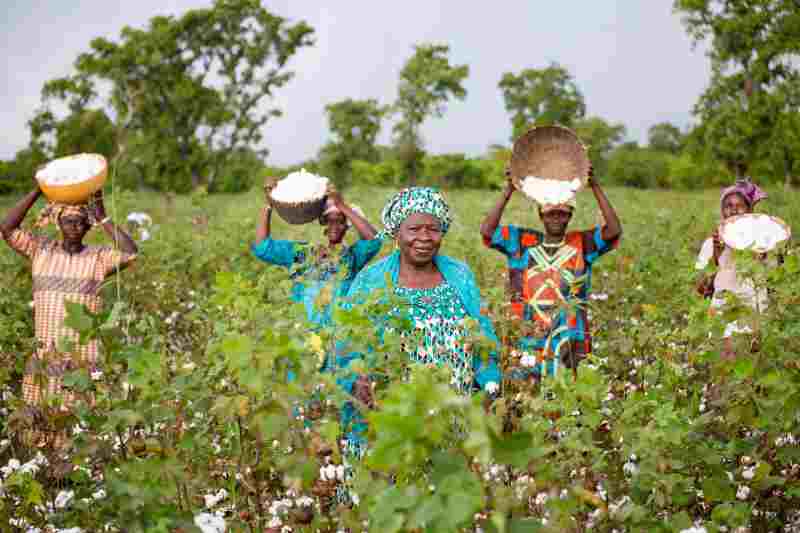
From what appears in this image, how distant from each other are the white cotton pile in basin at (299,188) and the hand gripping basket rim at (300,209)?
2 centimetres

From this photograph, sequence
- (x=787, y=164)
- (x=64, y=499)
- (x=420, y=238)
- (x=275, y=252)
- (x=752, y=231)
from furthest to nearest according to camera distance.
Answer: (x=787, y=164) → (x=275, y=252) → (x=752, y=231) → (x=420, y=238) → (x=64, y=499)

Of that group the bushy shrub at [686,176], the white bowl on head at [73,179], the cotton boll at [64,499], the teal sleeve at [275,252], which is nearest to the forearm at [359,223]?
the teal sleeve at [275,252]

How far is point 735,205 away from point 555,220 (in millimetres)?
1055

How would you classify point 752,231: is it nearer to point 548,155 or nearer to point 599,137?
point 548,155

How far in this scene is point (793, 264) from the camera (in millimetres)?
2346

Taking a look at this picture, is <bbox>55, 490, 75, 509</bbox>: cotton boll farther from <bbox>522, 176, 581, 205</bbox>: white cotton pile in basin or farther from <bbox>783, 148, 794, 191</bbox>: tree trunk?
<bbox>783, 148, 794, 191</bbox>: tree trunk

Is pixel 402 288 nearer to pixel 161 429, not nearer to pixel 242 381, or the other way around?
pixel 161 429

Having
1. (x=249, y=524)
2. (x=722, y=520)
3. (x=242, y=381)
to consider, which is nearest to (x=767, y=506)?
(x=722, y=520)

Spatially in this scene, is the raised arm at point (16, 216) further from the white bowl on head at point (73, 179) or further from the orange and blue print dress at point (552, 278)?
the orange and blue print dress at point (552, 278)

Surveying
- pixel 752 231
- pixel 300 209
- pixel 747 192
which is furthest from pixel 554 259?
pixel 300 209

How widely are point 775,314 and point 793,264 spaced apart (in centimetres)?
18

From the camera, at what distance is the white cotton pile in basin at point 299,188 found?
Answer: 4.63 meters

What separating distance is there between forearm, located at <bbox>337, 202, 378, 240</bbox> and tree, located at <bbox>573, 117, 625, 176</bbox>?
46.7 metres

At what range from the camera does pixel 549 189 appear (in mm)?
4562
